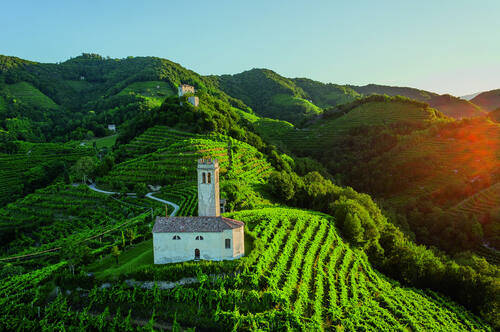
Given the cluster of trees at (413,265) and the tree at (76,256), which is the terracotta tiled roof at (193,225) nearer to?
the tree at (76,256)

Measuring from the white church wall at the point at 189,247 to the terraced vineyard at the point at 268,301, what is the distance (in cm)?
112

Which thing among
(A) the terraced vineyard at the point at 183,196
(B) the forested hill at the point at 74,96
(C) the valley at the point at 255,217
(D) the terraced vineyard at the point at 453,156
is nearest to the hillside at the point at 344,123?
(C) the valley at the point at 255,217

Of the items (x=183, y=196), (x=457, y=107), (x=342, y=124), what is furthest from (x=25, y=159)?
(x=457, y=107)

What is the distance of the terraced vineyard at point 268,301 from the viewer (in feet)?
74.0

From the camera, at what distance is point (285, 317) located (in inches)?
904

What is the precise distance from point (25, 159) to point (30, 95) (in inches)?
3056

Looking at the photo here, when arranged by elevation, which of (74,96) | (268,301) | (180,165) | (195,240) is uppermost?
(74,96)

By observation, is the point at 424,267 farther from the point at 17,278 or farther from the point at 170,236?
the point at 17,278

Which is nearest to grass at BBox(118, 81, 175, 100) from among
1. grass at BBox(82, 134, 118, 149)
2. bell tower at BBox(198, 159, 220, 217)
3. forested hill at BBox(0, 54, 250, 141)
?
forested hill at BBox(0, 54, 250, 141)

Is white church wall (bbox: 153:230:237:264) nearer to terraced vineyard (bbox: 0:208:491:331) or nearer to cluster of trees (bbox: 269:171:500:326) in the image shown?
terraced vineyard (bbox: 0:208:491:331)

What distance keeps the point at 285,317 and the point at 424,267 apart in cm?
2583

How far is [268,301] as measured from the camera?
23.7 meters

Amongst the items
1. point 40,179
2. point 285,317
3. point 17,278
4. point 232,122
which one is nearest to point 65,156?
point 40,179

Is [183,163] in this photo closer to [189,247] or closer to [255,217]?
[255,217]
